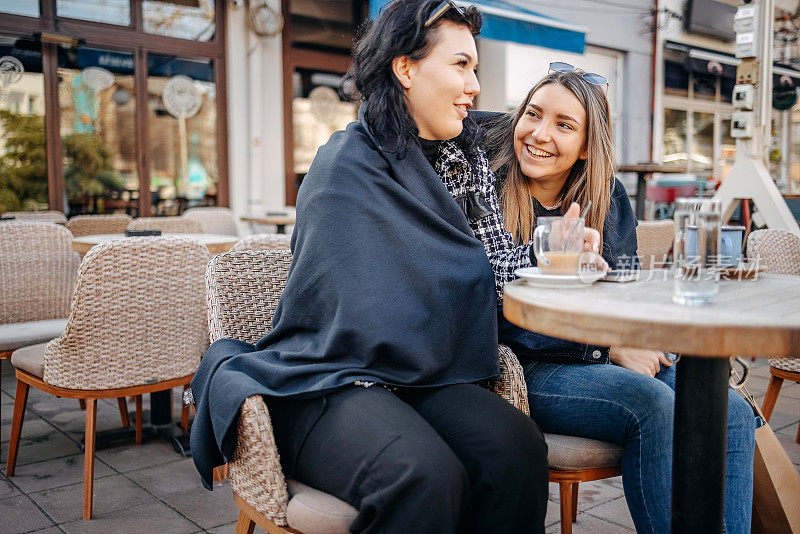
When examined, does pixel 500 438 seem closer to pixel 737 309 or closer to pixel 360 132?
pixel 737 309

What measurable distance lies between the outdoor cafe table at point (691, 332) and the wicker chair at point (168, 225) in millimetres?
3421

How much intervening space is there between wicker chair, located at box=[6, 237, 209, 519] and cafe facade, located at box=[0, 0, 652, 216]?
173 inches

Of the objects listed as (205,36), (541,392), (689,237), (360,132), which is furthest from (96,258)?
(205,36)

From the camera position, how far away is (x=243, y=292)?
1.96 m

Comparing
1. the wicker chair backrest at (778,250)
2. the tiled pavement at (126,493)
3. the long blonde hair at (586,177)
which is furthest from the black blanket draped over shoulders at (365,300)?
the wicker chair backrest at (778,250)

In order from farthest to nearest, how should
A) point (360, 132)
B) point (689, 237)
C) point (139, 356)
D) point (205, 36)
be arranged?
point (205, 36) < point (139, 356) < point (360, 132) < point (689, 237)

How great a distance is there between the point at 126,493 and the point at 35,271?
138 cm

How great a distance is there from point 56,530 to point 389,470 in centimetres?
164

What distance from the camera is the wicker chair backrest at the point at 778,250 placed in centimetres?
311

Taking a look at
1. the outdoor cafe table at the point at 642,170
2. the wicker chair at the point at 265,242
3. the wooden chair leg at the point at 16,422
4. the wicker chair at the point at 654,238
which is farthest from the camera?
the outdoor cafe table at the point at 642,170

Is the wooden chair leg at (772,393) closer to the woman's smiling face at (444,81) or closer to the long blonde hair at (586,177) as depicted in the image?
the long blonde hair at (586,177)

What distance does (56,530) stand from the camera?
2396mm

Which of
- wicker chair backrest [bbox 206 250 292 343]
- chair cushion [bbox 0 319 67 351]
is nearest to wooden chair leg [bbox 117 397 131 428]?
chair cushion [bbox 0 319 67 351]

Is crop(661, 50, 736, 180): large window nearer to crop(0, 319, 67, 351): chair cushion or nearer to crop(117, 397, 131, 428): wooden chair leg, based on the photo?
crop(117, 397, 131, 428): wooden chair leg
